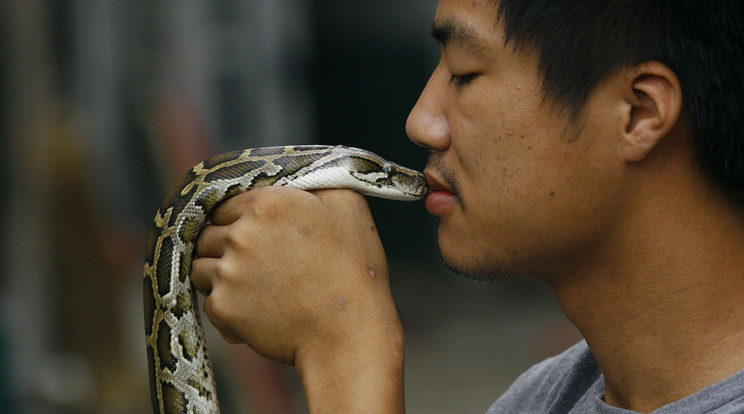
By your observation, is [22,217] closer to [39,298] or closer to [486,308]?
[39,298]

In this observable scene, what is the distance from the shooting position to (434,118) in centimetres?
269

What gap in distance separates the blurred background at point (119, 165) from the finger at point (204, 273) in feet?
12.5

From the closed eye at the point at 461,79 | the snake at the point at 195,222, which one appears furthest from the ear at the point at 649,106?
the snake at the point at 195,222

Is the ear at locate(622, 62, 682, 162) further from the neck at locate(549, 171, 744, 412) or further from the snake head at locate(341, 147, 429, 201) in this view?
the snake head at locate(341, 147, 429, 201)

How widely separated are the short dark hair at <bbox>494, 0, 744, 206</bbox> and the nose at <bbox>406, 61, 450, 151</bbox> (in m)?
0.35

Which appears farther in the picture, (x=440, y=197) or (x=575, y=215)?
(x=440, y=197)

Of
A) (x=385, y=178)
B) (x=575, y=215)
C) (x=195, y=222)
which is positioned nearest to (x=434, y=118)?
(x=575, y=215)

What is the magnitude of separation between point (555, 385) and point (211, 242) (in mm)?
1199

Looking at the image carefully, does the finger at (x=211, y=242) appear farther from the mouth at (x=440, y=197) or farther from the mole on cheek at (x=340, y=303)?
the mouth at (x=440, y=197)

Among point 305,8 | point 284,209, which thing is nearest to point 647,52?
point 284,209

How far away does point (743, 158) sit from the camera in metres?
2.34

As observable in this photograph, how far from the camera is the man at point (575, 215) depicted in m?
2.33

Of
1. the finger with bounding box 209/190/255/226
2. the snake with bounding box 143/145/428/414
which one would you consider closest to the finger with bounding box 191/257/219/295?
the finger with bounding box 209/190/255/226

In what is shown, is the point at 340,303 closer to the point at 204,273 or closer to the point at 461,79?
the point at 204,273
